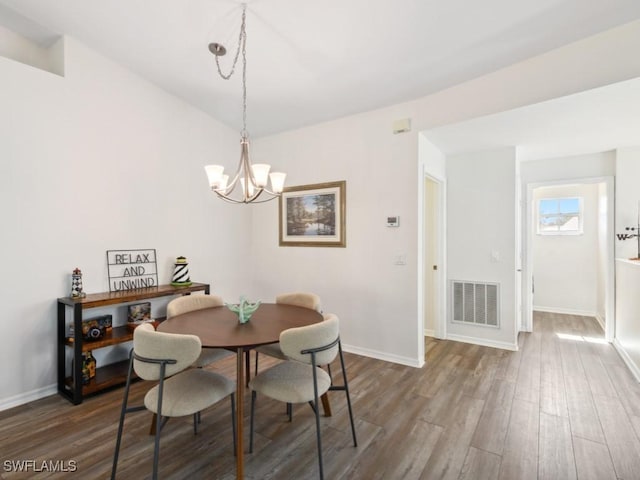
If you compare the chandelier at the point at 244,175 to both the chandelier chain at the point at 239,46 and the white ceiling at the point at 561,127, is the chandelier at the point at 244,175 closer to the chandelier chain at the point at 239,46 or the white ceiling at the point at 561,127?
the chandelier chain at the point at 239,46

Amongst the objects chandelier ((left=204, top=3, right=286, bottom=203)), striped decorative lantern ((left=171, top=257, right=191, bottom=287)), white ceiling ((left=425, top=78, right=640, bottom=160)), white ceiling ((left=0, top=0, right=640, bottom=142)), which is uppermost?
white ceiling ((left=0, top=0, right=640, bottom=142))

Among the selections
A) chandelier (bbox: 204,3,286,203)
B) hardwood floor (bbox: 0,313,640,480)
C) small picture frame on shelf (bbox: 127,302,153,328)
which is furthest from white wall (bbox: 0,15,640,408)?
chandelier (bbox: 204,3,286,203)

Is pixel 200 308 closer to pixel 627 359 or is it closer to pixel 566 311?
pixel 627 359

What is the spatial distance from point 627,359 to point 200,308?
4.21 m

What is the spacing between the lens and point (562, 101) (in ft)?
8.18

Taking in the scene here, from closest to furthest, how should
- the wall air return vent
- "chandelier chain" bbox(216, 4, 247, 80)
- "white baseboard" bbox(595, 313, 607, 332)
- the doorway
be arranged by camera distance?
"chandelier chain" bbox(216, 4, 247, 80), the wall air return vent, the doorway, "white baseboard" bbox(595, 313, 607, 332)

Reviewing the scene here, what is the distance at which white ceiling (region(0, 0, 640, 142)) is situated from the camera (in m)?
2.12

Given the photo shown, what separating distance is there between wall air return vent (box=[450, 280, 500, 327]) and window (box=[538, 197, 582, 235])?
2648 millimetres

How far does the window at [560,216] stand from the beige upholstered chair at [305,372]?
17.4 feet

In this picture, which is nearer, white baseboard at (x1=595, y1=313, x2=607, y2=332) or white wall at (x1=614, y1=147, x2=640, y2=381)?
white wall at (x1=614, y1=147, x2=640, y2=381)

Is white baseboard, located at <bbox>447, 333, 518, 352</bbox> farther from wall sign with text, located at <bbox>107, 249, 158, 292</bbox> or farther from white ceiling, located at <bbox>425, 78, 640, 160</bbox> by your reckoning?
wall sign with text, located at <bbox>107, 249, 158, 292</bbox>

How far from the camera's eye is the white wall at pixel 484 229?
367 centimetres

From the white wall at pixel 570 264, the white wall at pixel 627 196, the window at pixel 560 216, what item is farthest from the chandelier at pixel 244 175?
the window at pixel 560 216

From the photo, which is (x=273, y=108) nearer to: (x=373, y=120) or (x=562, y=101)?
(x=373, y=120)
